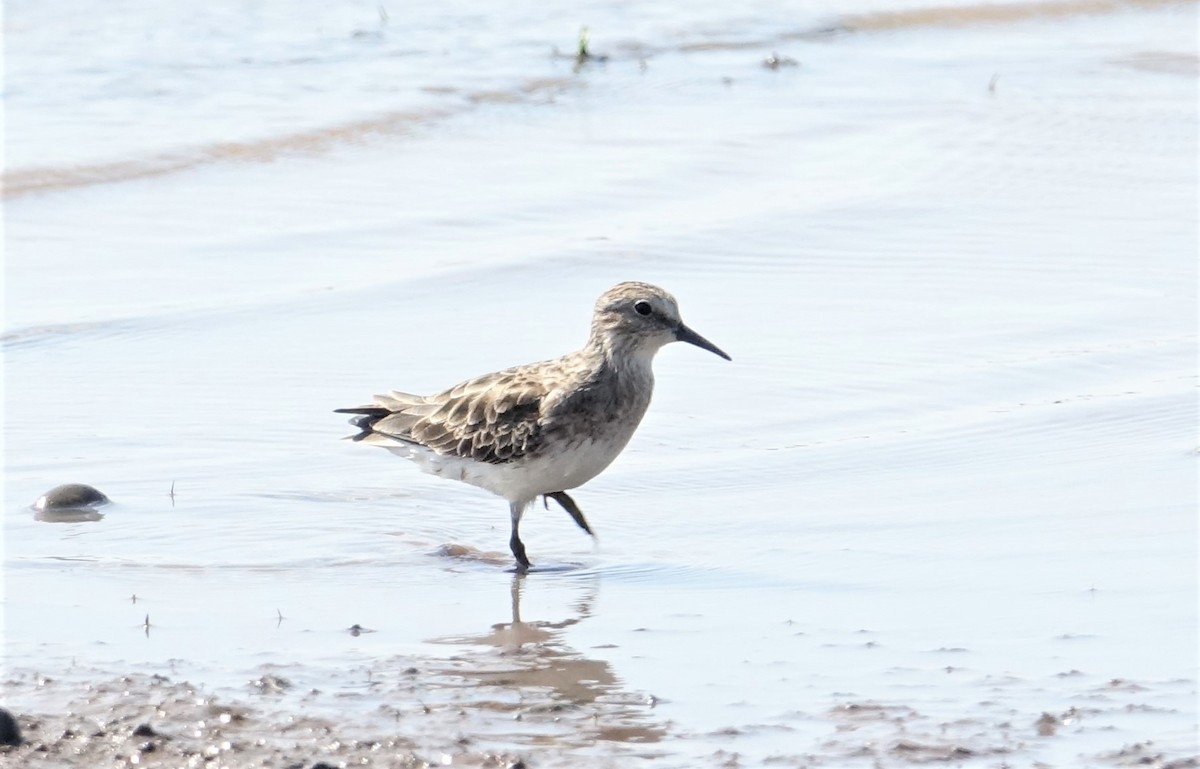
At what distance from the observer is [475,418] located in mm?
6895

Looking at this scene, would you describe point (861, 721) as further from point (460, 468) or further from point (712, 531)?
point (460, 468)

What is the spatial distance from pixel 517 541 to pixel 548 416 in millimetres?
497

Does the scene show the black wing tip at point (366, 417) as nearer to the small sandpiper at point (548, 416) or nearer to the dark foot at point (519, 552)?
the small sandpiper at point (548, 416)

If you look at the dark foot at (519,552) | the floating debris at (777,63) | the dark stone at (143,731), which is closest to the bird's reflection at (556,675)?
the dark foot at (519,552)

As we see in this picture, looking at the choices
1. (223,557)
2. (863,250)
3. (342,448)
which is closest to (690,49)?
(863,250)

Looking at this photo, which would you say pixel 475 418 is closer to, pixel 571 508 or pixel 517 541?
pixel 571 508

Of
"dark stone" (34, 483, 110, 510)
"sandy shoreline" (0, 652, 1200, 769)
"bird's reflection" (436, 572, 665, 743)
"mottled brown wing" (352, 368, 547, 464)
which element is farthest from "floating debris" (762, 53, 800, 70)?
"sandy shoreline" (0, 652, 1200, 769)

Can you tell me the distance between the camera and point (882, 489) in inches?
271

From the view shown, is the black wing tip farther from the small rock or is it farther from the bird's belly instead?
the small rock

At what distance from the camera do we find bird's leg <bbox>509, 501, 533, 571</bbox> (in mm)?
6375

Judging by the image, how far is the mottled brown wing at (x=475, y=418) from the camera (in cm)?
675

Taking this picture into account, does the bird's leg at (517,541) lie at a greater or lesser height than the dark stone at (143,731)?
Answer: greater

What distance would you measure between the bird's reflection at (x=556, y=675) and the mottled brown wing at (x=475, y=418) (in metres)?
0.95

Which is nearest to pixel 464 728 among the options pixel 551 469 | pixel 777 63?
pixel 551 469
